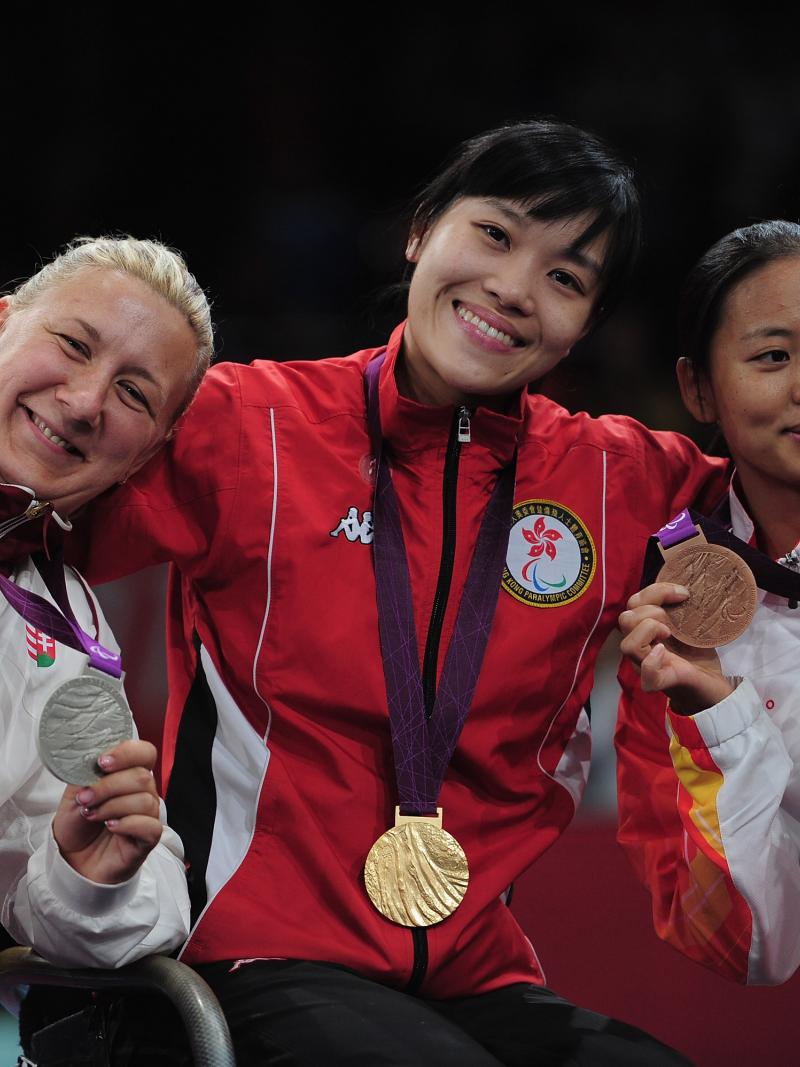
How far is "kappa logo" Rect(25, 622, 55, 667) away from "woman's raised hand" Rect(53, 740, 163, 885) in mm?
248

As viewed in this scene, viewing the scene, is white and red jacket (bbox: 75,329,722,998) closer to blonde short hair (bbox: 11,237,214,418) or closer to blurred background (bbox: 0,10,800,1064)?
blonde short hair (bbox: 11,237,214,418)

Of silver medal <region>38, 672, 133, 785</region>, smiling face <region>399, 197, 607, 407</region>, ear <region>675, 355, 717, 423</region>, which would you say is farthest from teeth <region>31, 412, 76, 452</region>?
ear <region>675, 355, 717, 423</region>

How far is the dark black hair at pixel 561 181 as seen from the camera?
1.96 meters

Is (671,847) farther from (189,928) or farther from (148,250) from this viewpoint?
(148,250)

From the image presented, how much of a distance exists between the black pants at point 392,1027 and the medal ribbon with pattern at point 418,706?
0.47ft

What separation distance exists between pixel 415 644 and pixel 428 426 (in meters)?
0.34

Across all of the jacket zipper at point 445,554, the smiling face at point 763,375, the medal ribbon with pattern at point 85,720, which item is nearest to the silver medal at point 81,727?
the medal ribbon with pattern at point 85,720

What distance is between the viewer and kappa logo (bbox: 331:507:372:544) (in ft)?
6.31

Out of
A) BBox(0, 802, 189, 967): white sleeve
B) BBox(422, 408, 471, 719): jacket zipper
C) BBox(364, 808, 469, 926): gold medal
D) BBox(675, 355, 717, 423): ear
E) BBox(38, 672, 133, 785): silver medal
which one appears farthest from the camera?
BBox(675, 355, 717, 423): ear

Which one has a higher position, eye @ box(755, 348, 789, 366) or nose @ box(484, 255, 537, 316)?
nose @ box(484, 255, 537, 316)

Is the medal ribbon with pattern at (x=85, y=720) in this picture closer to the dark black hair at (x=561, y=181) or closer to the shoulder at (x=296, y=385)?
the shoulder at (x=296, y=385)

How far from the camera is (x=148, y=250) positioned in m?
1.91

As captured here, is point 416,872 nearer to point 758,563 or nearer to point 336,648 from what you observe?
point 336,648

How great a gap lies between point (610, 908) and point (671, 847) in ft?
2.27
